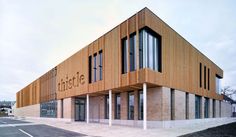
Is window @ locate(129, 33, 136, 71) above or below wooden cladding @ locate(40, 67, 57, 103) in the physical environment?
above

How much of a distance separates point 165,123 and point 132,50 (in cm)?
709

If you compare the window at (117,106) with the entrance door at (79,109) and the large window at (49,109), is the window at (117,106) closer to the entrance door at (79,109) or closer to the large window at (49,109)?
the entrance door at (79,109)

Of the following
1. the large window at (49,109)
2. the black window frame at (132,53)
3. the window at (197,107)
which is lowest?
the large window at (49,109)

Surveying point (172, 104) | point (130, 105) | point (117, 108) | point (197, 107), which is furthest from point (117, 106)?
point (197, 107)

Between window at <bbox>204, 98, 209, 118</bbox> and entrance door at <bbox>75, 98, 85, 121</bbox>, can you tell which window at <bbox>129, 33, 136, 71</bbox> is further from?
window at <bbox>204, 98, 209, 118</bbox>

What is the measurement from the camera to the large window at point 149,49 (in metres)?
23.4

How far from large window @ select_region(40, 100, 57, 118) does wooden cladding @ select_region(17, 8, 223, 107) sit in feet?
25.8

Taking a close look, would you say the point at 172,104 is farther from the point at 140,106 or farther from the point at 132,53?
the point at 132,53

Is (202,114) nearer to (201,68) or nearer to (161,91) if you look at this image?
(201,68)

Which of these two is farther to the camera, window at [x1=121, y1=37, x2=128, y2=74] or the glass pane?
window at [x1=121, y1=37, x2=128, y2=74]

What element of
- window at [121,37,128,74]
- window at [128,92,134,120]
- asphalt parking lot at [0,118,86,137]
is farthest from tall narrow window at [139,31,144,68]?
asphalt parking lot at [0,118,86,137]

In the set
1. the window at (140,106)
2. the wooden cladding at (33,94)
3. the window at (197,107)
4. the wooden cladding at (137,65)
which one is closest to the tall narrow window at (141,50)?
the wooden cladding at (137,65)

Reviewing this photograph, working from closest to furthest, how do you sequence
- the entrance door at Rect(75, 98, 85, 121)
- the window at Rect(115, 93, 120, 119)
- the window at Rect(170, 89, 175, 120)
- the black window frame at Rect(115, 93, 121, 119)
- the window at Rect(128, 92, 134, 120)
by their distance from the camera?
the window at Rect(170, 89, 175, 120) < the window at Rect(128, 92, 134, 120) < the black window frame at Rect(115, 93, 121, 119) < the window at Rect(115, 93, 120, 119) < the entrance door at Rect(75, 98, 85, 121)

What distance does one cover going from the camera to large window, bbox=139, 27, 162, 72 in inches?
922
